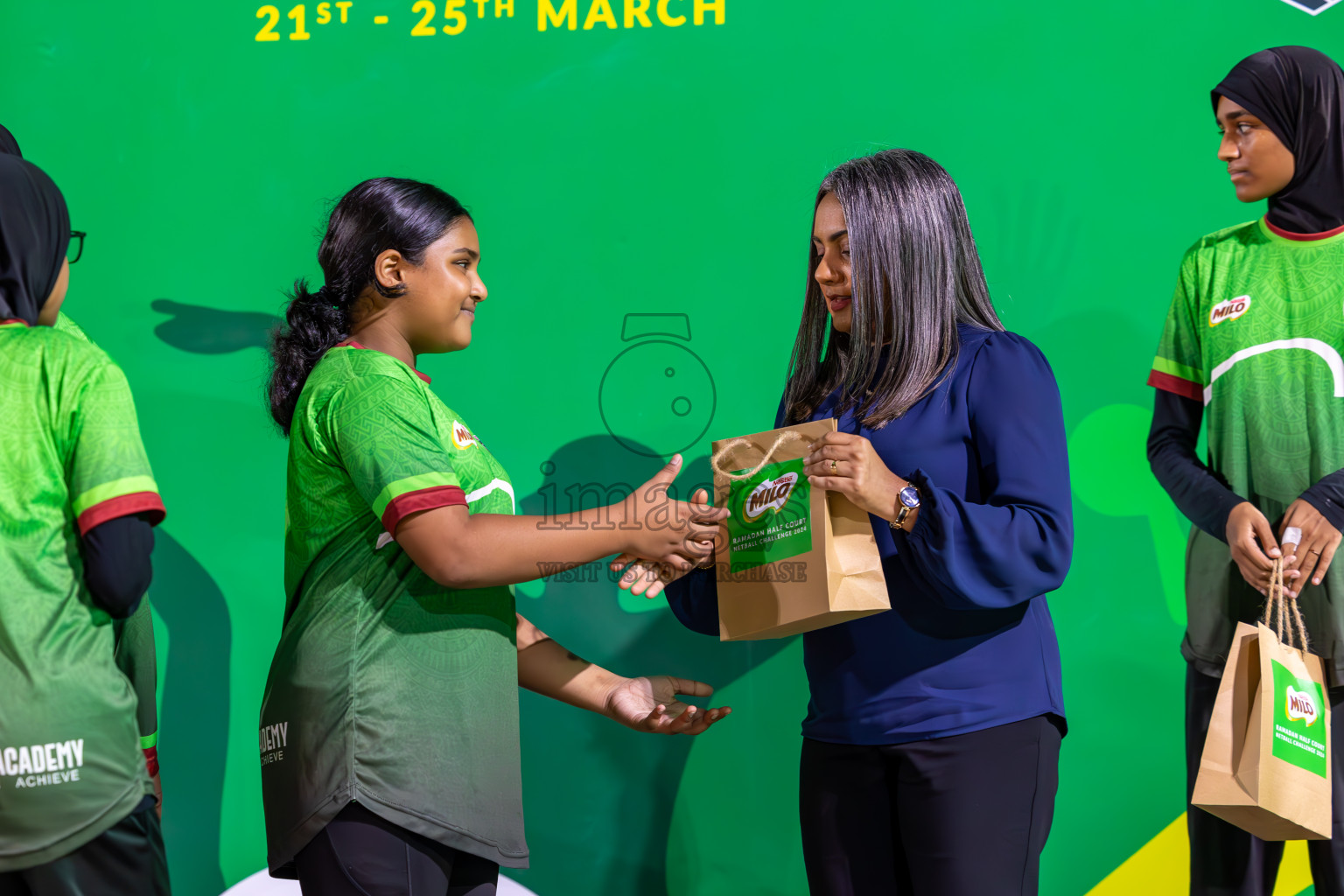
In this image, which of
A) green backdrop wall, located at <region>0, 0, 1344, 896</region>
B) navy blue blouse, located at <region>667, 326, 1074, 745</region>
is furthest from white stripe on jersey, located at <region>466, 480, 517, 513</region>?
green backdrop wall, located at <region>0, 0, 1344, 896</region>

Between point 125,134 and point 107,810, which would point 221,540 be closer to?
Result: point 125,134

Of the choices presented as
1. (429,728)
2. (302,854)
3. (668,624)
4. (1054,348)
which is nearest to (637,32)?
(1054,348)

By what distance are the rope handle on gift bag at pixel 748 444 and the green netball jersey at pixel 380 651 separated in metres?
0.39

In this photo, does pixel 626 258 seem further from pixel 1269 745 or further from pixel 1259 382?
pixel 1269 745

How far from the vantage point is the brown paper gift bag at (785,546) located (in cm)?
158

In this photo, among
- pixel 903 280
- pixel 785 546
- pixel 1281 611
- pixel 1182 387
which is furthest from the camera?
pixel 1182 387

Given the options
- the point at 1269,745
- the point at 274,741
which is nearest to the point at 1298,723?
the point at 1269,745

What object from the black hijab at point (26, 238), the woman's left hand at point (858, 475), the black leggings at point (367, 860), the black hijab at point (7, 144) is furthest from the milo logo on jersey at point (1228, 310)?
the black hijab at point (7, 144)

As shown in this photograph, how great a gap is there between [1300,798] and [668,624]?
132 cm

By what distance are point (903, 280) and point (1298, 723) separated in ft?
3.22

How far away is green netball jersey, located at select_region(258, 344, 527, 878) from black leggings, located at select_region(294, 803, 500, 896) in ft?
0.08

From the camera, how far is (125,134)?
8.52ft

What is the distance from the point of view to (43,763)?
1410 mm

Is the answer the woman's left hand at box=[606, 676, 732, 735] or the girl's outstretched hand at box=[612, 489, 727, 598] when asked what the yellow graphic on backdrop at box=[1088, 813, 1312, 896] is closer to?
the woman's left hand at box=[606, 676, 732, 735]
